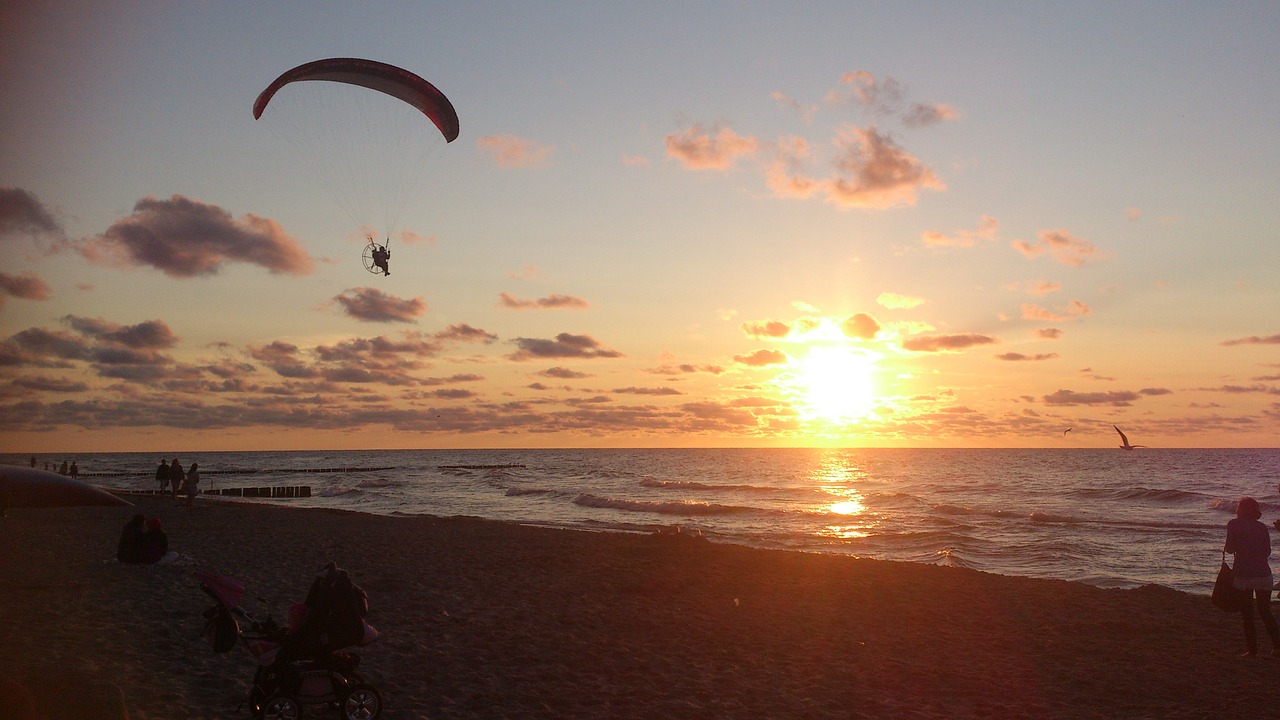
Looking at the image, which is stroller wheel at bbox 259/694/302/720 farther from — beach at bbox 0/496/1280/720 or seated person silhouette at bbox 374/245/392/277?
seated person silhouette at bbox 374/245/392/277

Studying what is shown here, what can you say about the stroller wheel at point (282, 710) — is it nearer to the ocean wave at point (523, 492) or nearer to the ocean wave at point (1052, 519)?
the ocean wave at point (1052, 519)

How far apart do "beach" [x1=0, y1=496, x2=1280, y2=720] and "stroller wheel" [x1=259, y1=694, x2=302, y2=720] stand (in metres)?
0.60

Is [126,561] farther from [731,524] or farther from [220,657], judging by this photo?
[731,524]

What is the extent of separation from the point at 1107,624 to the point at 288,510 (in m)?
33.2

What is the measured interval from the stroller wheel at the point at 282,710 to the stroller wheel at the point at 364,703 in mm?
483

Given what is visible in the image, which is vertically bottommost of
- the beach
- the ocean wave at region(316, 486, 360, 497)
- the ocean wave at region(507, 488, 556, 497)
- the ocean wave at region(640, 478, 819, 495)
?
the ocean wave at region(316, 486, 360, 497)

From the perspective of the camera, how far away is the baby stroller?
7.43 meters

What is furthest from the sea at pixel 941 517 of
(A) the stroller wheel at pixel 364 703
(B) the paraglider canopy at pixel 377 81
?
(A) the stroller wheel at pixel 364 703

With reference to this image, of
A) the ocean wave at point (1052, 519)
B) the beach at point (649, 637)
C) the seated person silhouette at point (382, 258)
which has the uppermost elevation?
the seated person silhouette at point (382, 258)

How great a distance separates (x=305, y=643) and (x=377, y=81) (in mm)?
18350

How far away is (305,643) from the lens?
7.47 metres

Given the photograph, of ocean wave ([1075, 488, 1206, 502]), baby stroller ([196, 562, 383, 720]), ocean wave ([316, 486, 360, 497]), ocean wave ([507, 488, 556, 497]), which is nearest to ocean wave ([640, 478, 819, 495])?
ocean wave ([507, 488, 556, 497])

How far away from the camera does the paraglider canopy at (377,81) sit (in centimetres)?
2103

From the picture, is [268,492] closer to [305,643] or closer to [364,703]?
[364,703]
